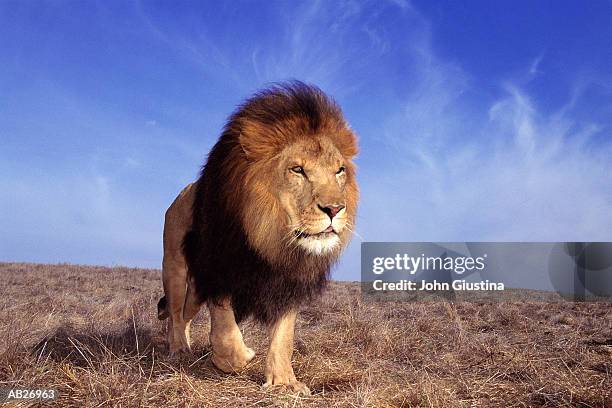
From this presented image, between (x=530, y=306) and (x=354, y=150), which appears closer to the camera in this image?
(x=354, y=150)

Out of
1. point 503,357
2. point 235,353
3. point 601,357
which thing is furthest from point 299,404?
point 601,357

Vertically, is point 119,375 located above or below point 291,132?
below

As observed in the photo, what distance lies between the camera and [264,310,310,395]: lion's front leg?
3.44 metres

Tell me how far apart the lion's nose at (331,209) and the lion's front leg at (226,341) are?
3.18 ft

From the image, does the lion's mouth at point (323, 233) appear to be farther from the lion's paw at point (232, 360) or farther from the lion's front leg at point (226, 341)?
the lion's paw at point (232, 360)

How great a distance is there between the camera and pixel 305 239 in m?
3.13

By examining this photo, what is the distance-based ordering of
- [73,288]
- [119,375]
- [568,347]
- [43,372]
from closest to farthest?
1. [119,375]
2. [43,372]
3. [568,347]
4. [73,288]

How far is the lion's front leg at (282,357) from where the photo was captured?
11.3 ft

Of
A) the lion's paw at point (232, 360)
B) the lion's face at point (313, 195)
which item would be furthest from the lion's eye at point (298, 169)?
the lion's paw at point (232, 360)

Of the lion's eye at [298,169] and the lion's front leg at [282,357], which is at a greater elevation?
the lion's eye at [298,169]

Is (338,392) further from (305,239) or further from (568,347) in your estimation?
(568,347)

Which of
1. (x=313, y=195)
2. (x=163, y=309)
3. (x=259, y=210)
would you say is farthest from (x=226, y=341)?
(x=163, y=309)

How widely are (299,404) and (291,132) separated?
5.11ft

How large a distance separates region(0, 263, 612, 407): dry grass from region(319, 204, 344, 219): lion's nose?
951 millimetres
